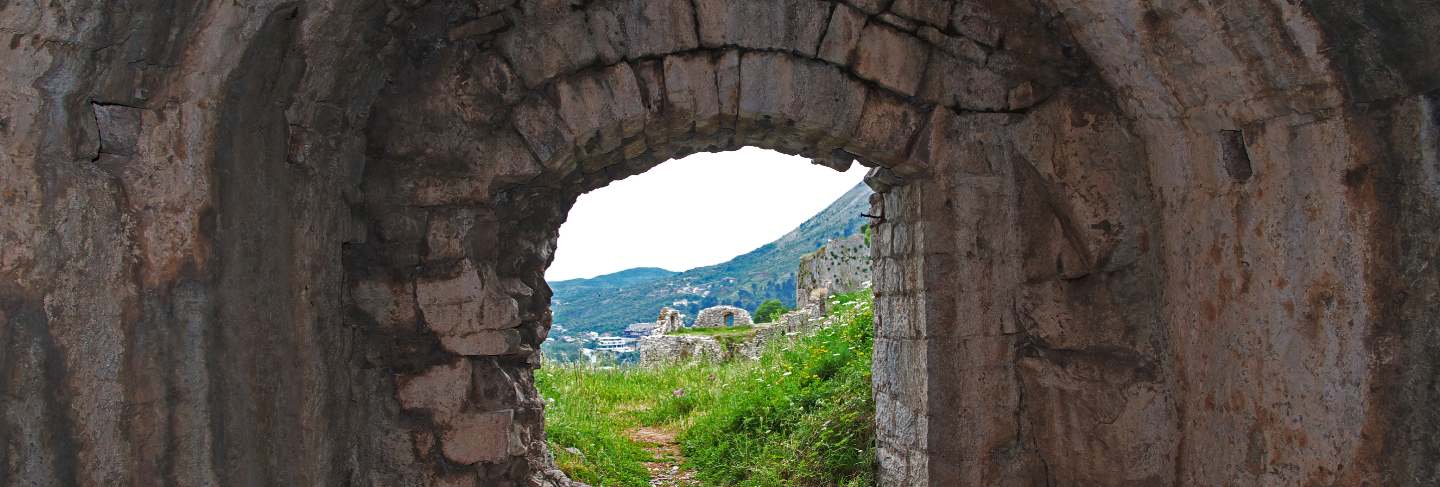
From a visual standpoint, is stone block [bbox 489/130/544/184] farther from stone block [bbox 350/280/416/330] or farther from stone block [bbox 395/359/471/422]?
stone block [bbox 395/359/471/422]

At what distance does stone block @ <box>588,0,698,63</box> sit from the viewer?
3.36 meters

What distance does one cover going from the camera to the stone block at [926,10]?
11.4 feet

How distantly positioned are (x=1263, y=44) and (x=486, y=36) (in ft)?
8.55

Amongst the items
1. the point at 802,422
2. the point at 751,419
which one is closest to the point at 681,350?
the point at 751,419

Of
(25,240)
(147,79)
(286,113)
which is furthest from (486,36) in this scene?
(25,240)

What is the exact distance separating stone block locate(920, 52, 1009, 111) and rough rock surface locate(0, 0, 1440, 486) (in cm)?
1

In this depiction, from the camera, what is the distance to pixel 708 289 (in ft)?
93.0

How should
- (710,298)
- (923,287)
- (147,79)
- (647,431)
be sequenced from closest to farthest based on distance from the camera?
(147,79)
(923,287)
(647,431)
(710,298)

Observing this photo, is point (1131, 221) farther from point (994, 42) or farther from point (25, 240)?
point (25, 240)

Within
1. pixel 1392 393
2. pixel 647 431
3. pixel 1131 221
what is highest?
pixel 1131 221

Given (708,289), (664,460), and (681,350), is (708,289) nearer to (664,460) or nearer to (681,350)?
(681,350)

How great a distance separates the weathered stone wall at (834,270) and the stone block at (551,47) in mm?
8355

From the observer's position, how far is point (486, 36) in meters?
3.40

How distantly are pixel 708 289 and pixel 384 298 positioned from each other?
24981 millimetres
